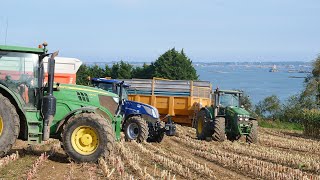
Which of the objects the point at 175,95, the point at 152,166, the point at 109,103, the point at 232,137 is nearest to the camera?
the point at 152,166

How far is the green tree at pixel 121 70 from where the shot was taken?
2374 inches

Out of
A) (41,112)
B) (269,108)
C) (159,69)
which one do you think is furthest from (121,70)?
(41,112)

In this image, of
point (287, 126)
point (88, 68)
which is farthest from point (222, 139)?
point (88, 68)

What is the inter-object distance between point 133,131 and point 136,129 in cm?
12

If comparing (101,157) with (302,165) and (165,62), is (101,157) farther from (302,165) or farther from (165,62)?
(165,62)

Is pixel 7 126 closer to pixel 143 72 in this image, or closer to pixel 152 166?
pixel 152 166

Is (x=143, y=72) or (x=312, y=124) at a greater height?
(x=143, y=72)

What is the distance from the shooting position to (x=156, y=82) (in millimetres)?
26922

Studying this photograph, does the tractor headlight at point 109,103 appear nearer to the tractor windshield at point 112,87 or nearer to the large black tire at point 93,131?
the large black tire at point 93,131

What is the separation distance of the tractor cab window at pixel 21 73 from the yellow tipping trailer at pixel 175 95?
52.1 feet

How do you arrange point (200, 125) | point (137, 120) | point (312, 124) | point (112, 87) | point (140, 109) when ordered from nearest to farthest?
point (137, 120) < point (140, 109) < point (112, 87) < point (200, 125) < point (312, 124)

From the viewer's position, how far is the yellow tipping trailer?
26.2m

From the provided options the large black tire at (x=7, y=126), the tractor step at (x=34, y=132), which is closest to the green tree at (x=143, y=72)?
the tractor step at (x=34, y=132)

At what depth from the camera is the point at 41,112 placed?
999 centimetres
